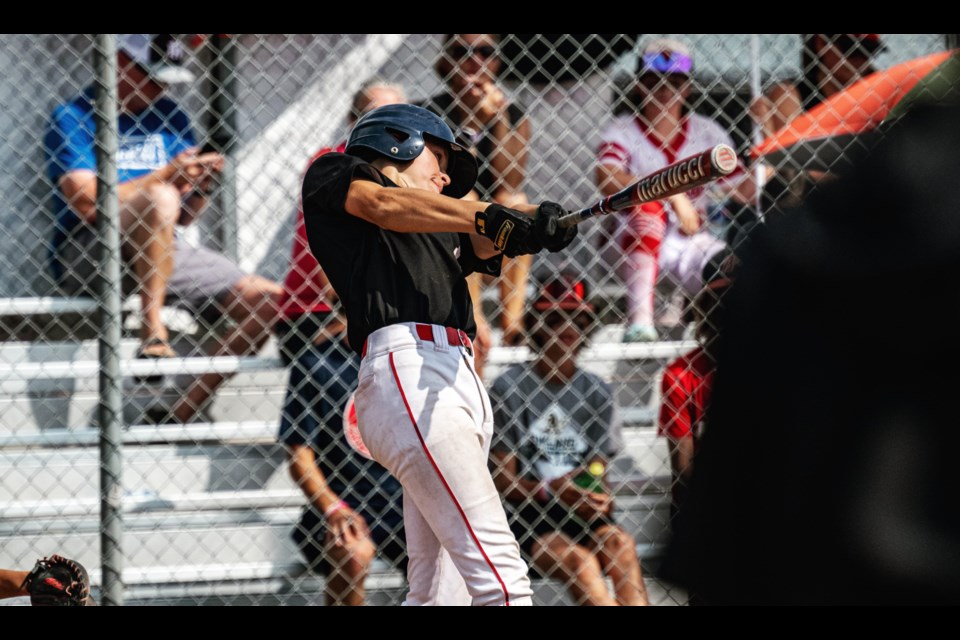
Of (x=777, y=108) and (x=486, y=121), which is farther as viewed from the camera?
(x=777, y=108)

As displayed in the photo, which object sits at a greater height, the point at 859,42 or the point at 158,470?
the point at 158,470

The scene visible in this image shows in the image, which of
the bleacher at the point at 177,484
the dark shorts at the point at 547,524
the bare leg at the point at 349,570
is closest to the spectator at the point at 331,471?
the bare leg at the point at 349,570

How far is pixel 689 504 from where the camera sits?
3.61ft

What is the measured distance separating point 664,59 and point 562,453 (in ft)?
6.21

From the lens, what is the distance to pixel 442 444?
9.67 ft

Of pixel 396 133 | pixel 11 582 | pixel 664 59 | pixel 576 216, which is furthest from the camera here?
pixel 664 59

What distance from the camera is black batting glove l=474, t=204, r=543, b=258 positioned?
2.85 metres

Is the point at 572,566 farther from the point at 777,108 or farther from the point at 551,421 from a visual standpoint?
the point at 777,108

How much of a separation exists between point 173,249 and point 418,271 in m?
1.84

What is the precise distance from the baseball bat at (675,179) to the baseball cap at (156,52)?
2.59 metres

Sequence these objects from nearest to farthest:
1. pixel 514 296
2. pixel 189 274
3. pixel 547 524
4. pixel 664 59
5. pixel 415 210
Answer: pixel 415 210 → pixel 547 524 → pixel 189 274 → pixel 514 296 → pixel 664 59

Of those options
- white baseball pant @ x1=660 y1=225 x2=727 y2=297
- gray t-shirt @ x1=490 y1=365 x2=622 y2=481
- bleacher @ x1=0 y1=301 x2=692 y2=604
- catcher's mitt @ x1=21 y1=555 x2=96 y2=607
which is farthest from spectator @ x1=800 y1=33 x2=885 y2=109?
catcher's mitt @ x1=21 y1=555 x2=96 y2=607

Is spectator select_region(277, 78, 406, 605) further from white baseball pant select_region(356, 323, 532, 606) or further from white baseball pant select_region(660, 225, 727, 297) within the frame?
white baseball pant select_region(660, 225, 727, 297)

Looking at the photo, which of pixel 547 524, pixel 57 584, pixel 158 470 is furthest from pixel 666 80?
pixel 57 584
